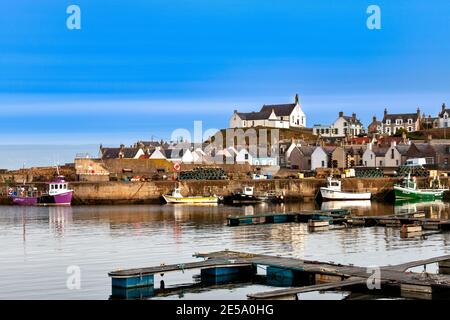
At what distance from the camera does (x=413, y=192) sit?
73.4 m

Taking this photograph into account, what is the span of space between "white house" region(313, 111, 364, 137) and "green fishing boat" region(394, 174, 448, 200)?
45.3m

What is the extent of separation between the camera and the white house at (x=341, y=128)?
122m

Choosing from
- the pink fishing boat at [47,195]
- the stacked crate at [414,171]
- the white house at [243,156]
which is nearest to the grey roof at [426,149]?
the stacked crate at [414,171]

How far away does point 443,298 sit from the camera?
20.0m

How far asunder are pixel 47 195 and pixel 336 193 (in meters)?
29.3

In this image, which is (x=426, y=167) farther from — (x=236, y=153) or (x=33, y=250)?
(x=33, y=250)

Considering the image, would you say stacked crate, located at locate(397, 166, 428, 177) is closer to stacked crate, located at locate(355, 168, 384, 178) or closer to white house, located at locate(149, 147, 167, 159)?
stacked crate, located at locate(355, 168, 384, 178)

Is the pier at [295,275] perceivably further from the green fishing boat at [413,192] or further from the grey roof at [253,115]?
the grey roof at [253,115]

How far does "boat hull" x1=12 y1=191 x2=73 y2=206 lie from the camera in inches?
2872

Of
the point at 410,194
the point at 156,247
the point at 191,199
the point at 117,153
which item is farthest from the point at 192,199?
the point at 156,247

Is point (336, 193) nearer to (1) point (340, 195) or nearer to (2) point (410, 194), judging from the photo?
(1) point (340, 195)

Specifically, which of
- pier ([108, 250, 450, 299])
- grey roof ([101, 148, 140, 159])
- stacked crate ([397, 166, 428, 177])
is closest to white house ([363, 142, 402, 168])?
stacked crate ([397, 166, 428, 177])

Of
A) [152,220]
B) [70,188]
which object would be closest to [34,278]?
[152,220]
